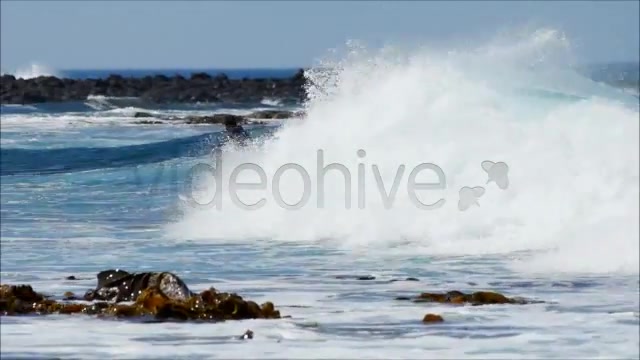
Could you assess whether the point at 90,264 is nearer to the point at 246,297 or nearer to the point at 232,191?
the point at 246,297

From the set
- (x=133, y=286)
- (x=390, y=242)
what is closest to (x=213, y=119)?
(x=390, y=242)

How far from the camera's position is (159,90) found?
62.5 meters

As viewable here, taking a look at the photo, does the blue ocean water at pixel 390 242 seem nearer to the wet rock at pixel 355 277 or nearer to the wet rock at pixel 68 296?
the wet rock at pixel 355 277

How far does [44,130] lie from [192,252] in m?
24.9

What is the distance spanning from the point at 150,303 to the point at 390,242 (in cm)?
475

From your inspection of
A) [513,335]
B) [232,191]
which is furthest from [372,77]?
[513,335]

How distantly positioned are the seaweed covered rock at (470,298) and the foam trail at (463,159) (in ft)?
5.37

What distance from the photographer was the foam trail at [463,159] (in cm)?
1347

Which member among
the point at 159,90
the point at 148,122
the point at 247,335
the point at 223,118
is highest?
the point at 159,90

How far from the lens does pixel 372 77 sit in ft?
62.2

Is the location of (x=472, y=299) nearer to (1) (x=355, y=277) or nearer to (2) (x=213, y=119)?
(1) (x=355, y=277)

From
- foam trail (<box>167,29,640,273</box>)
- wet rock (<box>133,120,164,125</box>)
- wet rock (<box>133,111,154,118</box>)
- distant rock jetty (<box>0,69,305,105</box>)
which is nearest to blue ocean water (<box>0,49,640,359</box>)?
foam trail (<box>167,29,640,273</box>)

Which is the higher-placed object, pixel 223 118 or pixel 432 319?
pixel 223 118

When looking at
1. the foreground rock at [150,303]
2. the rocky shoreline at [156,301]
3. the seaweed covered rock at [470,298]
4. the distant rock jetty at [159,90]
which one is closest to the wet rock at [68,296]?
the rocky shoreline at [156,301]
